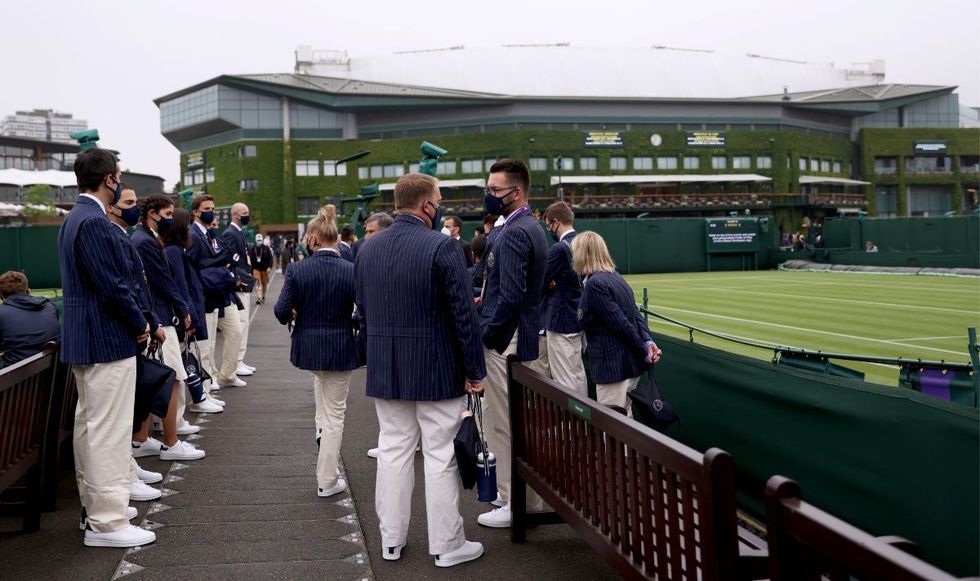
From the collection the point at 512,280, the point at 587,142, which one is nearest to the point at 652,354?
the point at 512,280

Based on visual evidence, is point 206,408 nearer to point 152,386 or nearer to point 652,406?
point 152,386

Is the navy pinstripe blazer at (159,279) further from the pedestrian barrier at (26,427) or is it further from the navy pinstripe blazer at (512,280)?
the navy pinstripe blazer at (512,280)

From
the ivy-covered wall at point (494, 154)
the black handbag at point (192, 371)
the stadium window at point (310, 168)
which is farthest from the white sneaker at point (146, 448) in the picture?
the stadium window at point (310, 168)

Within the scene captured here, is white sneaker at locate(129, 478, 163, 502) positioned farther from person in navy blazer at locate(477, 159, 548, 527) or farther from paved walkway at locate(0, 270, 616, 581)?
person in navy blazer at locate(477, 159, 548, 527)

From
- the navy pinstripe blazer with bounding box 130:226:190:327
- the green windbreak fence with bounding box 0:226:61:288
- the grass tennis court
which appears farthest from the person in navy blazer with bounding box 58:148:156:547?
the green windbreak fence with bounding box 0:226:61:288

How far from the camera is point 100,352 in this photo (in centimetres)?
512

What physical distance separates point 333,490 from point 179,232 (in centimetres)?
306

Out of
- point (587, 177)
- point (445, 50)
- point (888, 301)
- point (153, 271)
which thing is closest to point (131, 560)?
point (153, 271)

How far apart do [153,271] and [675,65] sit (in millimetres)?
97213

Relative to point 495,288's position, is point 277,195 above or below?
above

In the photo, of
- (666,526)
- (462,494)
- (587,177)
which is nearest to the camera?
(666,526)

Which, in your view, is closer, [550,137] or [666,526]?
[666,526]

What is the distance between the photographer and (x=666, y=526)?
11.5ft

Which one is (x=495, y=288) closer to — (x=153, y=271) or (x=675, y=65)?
(x=153, y=271)
